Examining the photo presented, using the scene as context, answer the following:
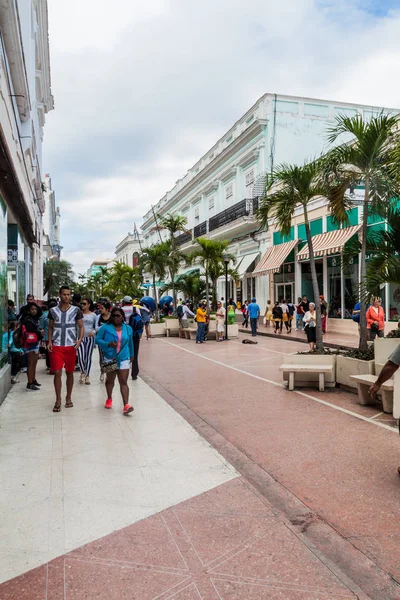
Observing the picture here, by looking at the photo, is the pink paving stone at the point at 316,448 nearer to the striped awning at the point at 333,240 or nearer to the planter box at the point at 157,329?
the striped awning at the point at 333,240

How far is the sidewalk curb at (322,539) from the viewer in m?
2.78

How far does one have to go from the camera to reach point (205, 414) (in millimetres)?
6906

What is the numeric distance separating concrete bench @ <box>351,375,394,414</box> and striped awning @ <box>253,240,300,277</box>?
17.4 m

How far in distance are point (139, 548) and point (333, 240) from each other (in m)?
18.5

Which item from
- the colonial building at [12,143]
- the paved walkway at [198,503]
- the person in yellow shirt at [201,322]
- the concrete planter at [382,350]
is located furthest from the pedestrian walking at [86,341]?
the person in yellow shirt at [201,322]

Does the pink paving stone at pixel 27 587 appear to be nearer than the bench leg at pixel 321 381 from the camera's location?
Yes

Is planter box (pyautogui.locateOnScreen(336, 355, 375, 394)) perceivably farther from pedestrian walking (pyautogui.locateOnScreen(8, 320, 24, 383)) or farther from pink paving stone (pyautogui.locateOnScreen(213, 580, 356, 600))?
pedestrian walking (pyautogui.locateOnScreen(8, 320, 24, 383))

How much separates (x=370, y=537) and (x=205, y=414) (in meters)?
3.72

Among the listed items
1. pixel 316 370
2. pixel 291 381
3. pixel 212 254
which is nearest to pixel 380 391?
pixel 316 370

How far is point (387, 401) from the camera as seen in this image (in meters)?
6.73

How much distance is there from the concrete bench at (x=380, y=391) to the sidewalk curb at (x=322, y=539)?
2.54 meters

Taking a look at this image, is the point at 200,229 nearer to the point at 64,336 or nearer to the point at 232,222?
the point at 232,222

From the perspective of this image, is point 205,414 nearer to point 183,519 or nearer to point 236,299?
point 183,519

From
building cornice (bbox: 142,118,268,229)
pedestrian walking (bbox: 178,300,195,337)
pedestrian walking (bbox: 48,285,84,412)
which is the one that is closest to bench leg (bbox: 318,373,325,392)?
pedestrian walking (bbox: 48,285,84,412)
